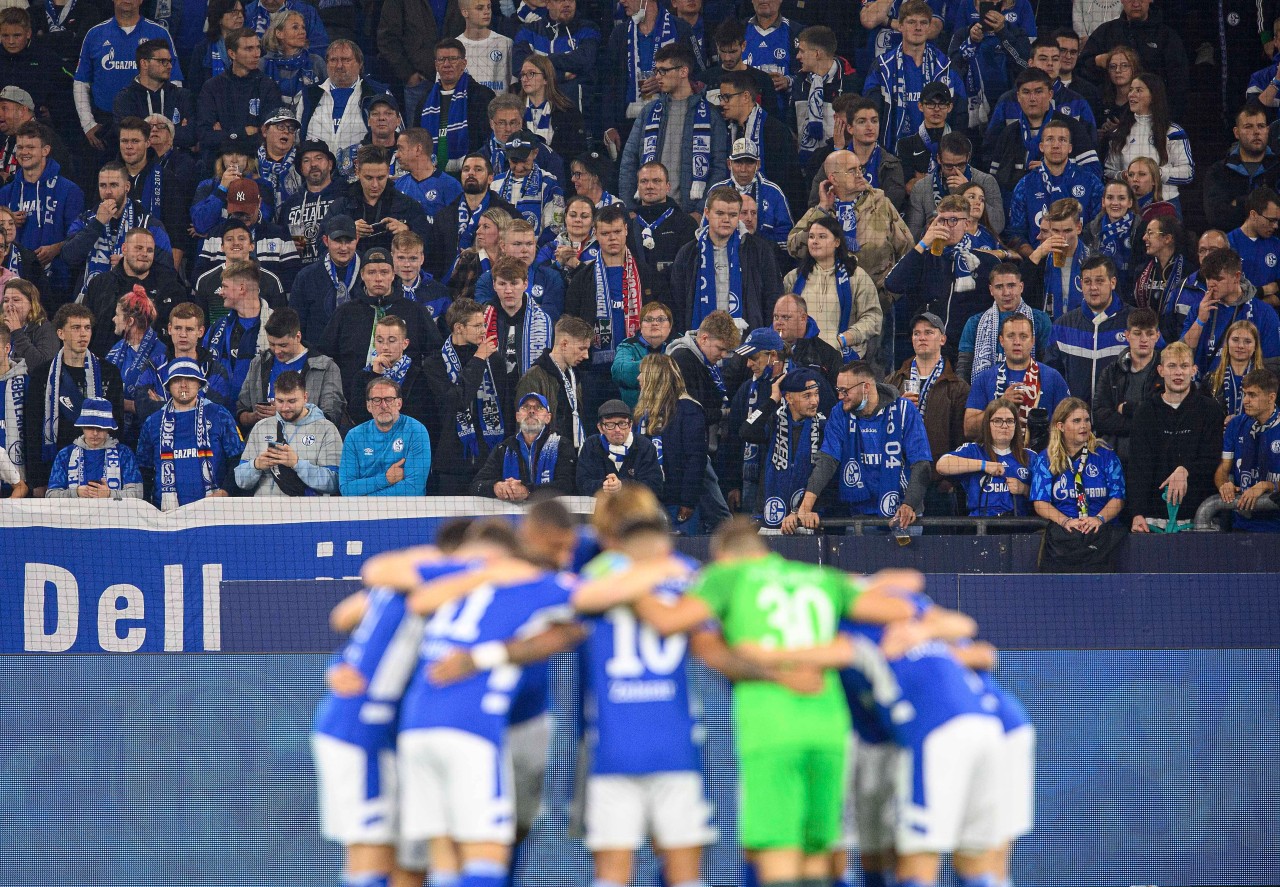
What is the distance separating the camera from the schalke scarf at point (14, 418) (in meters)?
11.5

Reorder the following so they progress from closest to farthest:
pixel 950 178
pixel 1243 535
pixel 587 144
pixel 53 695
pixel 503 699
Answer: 1. pixel 503 699
2. pixel 53 695
3. pixel 1243 535
4. pixel 950 178
5. pixel 587 144

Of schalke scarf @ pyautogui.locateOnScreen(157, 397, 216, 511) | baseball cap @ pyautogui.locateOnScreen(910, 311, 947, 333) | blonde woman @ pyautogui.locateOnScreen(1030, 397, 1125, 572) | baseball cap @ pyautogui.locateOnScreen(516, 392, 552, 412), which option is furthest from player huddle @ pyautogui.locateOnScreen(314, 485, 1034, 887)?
schalke scarf @ pyautogui.locateOnScreen(157, 397, 216, 511)

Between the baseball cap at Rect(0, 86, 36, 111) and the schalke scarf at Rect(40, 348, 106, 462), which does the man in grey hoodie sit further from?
the baseball cap at Rect(0, 86, 36, 111)

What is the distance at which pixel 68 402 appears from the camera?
1154 cm

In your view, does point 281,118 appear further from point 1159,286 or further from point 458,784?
point 458,784

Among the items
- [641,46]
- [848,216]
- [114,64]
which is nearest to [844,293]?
[848,216]

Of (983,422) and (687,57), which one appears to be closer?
(983,422)

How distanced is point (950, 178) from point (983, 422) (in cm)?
257

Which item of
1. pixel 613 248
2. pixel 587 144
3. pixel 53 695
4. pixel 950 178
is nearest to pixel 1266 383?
pixel 950 178

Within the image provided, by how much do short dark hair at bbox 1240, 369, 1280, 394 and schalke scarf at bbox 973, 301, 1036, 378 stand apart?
1466 mm

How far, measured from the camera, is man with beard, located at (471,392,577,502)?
1089cm

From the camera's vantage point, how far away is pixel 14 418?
11.5 m

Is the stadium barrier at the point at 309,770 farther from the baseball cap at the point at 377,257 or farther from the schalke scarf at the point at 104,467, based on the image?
the baseball cap at the point at 377,257

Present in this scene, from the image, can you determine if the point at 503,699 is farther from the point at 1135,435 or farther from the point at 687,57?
the point at 687,57
